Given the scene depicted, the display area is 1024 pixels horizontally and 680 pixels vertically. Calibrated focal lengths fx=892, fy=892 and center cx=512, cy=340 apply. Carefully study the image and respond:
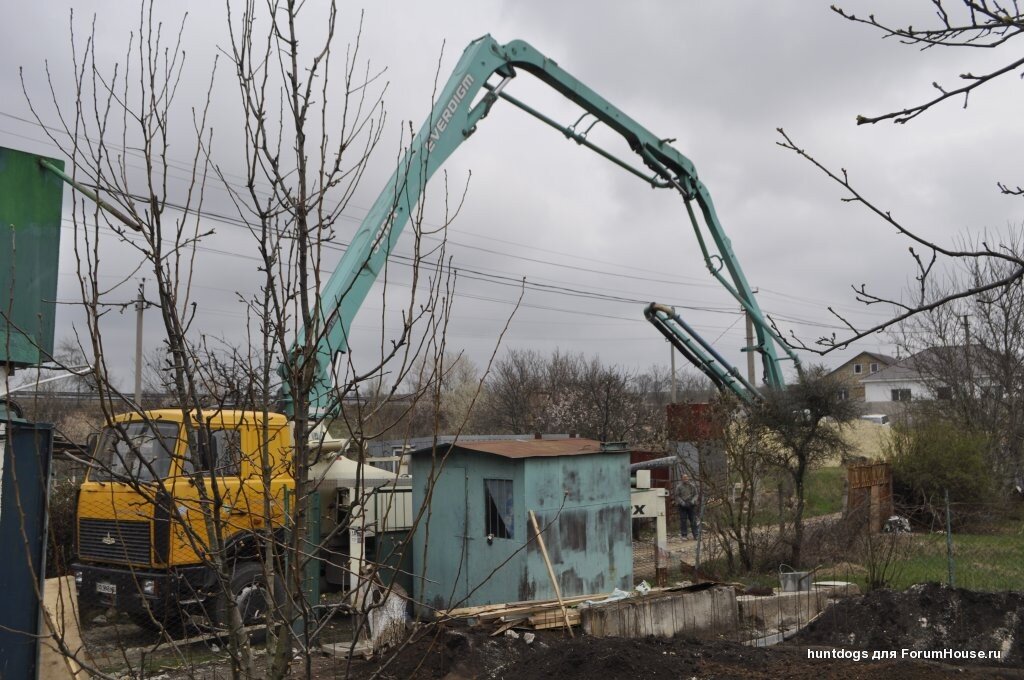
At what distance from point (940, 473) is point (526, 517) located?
1428 cm

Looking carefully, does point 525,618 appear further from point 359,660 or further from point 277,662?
point 277,662

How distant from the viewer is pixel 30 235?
584 centimetres

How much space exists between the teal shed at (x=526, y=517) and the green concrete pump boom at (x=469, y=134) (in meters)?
2.35

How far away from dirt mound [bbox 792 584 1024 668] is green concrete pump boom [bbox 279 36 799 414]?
17.0 ft

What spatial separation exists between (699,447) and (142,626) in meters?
9.65

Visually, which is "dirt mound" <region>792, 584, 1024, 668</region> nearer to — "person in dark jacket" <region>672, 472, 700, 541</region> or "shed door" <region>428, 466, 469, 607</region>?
"shed door" <region>428, 466, 469, 607</region>

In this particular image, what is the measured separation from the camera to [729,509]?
1521cm


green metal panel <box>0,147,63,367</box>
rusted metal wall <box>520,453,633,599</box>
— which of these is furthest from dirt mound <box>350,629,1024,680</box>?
green metal panel <box>0,147,63,367</box>

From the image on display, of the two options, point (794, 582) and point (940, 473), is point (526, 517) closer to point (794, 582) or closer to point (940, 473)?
point (794, 582)

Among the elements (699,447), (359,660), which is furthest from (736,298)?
(359,660)

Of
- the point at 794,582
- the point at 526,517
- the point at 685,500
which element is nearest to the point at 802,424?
the point at 794,582

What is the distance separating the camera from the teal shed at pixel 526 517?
11398mm

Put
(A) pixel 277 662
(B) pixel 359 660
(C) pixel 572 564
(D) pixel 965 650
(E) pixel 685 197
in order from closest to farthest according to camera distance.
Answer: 1. (A) pixel 277 662
2. (B) pixel 359 660
3. (D) pixel 965 650
4. (C) pixel 572 564
5. (E) pixel 685 197

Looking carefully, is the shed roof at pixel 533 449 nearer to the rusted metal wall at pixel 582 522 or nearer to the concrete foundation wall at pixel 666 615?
the rusted metal wall at pixel 582 522
